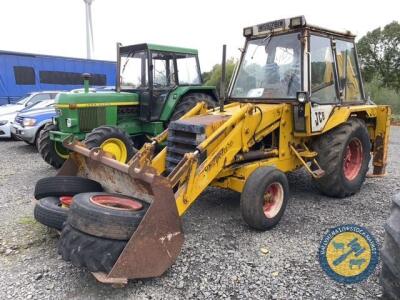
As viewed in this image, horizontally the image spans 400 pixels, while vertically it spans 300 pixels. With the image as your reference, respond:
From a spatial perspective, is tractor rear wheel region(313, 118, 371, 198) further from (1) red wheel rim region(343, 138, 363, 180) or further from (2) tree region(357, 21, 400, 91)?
(2) tree region(357, 21, 400, 91)

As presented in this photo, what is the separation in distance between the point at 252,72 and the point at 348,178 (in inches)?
82.2

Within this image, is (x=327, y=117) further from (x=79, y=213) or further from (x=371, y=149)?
(x=79, y=213)

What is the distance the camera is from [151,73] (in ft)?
25.0

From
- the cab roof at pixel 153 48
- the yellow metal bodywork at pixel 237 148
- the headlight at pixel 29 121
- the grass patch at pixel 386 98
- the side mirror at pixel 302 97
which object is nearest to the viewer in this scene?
the yellow metal bodywork at pixel 237 148

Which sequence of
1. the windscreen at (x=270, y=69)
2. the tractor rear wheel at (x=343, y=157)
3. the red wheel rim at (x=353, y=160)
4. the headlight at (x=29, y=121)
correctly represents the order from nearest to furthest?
1. the windscreen at (x=270, y=69)
2. the tractor rear wheel at (x=343, y=157)
3. the red wheel rim at (x=353, y=160)
4. the headlight at (x=29, y=121)

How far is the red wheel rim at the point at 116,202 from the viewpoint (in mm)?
3439

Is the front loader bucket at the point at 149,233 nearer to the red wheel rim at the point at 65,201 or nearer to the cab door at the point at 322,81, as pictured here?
the red wheel rim at the point at 65,201

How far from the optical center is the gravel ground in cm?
314

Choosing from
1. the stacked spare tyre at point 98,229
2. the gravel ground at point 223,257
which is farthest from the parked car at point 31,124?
the stacked spare tyre at point 98,229

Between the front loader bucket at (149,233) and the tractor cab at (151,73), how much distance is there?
3992 millimetres

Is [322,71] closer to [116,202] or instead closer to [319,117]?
[319,117]

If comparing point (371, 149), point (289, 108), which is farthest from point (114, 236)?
point (371, 149)

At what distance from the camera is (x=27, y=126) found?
966cm

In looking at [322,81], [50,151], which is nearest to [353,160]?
[322,81]
